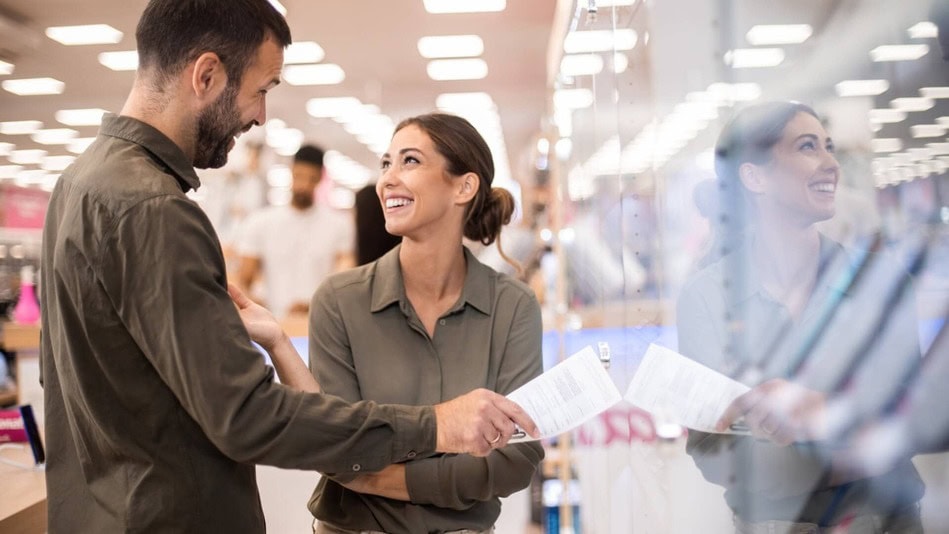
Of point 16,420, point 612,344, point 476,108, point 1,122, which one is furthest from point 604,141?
point 1,122

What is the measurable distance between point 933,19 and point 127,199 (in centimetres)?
101

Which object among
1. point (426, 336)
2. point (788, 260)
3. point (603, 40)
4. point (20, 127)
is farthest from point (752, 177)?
point (20, 127)

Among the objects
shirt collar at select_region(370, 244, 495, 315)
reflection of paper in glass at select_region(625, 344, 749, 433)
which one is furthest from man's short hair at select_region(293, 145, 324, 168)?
reflection of paper in glass at select_region(625, 344, 749, 433)

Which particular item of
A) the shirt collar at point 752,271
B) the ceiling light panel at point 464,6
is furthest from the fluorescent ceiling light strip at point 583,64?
the ceiling light panel at point 464,6

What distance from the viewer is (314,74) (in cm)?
881

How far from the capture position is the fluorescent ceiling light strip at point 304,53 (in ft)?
25.0

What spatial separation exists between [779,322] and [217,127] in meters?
0.88

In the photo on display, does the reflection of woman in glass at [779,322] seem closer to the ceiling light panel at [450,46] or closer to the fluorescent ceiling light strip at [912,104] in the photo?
the fluorescent ceiling light strip at [912,104]

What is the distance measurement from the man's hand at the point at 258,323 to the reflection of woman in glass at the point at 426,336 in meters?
0.12

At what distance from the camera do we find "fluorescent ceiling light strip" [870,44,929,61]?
936 mm

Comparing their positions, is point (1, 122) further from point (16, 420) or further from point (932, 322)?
point (932, 322)

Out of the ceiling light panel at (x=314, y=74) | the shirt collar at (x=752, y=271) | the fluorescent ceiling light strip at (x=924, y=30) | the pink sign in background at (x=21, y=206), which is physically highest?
the ceiling light panel at (x=314, y=74)

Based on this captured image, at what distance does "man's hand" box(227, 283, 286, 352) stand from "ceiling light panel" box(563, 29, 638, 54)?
919 millimetres

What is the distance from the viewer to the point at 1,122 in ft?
32.4
